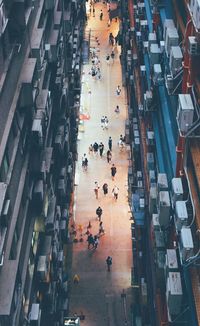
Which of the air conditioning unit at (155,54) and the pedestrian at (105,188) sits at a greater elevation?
the pedestrian at (105,188)

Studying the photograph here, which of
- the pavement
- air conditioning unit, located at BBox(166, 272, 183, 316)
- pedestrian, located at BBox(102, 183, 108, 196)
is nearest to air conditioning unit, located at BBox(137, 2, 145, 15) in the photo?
pedestrian, located at BBox(102, 183, 108, 196)

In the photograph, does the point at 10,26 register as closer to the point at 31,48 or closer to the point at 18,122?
the point at 31,48

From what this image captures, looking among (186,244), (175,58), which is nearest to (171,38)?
(175,58)

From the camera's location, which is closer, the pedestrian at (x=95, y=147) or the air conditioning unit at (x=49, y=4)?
the air conditioning unit at (x=49, y=4)

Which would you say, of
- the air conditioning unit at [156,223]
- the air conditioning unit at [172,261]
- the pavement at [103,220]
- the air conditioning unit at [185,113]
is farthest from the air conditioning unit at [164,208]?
the pavement at [103,220]

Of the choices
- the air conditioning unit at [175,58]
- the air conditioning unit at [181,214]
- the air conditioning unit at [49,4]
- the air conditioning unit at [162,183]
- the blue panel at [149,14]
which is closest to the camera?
the air conditioning unit at [181,214]

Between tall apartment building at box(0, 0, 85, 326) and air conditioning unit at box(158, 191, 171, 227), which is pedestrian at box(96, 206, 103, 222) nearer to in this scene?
tall apartment building at box(0, 0, 85, 326)

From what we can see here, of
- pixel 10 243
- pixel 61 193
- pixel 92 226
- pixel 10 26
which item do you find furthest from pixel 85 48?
pixel 10 243

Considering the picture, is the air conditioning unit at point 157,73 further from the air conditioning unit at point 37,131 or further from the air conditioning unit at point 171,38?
the air conditioning unit at point 37,131
